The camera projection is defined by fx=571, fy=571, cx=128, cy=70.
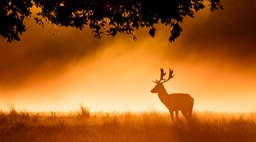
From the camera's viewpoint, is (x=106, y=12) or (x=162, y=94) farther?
(x=162, y=94)

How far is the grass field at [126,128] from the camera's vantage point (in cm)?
1819

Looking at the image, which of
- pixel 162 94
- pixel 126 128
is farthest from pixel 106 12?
pixel 162 94

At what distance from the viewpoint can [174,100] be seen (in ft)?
82.7

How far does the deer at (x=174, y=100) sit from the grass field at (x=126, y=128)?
1.37 meters

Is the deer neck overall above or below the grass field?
above

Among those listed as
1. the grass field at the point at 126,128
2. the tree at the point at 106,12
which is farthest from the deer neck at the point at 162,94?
the tree at the point at 106,12

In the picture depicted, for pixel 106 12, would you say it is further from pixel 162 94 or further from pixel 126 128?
pixel 162 94

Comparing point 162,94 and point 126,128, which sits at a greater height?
point 162,94

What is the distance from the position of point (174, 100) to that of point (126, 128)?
5.84m

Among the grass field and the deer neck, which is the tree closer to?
the grass field

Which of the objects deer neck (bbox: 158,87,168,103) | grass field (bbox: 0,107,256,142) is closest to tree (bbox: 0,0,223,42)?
grass field (bbox: 0,107,256,142)

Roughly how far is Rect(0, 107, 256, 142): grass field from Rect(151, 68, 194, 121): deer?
1371mm

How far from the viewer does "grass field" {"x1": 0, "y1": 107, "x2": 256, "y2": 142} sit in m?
18.2

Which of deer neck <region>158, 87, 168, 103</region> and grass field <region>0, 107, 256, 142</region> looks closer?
grass field <region>0, 107, 256, 142</region>
